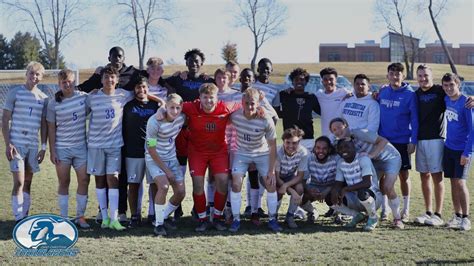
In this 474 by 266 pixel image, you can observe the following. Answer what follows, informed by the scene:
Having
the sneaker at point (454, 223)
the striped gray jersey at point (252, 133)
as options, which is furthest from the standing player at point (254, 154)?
the sneaker at point (454, 223)

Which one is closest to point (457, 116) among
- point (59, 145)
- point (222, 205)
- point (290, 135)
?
point (290, 135)

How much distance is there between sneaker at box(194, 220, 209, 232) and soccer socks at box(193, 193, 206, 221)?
1.9 inches

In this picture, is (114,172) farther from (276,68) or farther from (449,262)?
(276,68)

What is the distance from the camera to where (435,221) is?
20.9ft

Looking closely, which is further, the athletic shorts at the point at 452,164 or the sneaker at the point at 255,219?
the sneaker at the point at 255,219

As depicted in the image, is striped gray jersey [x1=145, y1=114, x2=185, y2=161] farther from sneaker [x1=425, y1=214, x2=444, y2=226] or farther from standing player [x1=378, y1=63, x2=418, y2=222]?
sneaker [x1=425, y1=214, x2=444, y2=226]

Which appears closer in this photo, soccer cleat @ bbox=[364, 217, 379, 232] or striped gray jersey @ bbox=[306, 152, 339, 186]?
soccer cleat @ bbox=[364, 217, 379, 232]

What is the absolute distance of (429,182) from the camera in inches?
262

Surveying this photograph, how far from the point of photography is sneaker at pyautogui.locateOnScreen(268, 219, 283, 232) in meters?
6.11

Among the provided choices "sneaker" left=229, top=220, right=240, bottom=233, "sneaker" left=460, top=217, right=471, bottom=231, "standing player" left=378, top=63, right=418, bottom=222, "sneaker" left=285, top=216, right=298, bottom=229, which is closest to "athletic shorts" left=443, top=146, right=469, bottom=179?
"standing player" left=378, top=63, right=418, bottom=222

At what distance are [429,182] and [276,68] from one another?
173 feet

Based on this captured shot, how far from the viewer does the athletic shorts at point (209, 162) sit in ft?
20.1

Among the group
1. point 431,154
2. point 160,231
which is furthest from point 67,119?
point 431,154

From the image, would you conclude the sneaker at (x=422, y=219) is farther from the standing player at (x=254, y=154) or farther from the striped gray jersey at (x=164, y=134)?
the striped gray jersey at (x=164, y=134)
